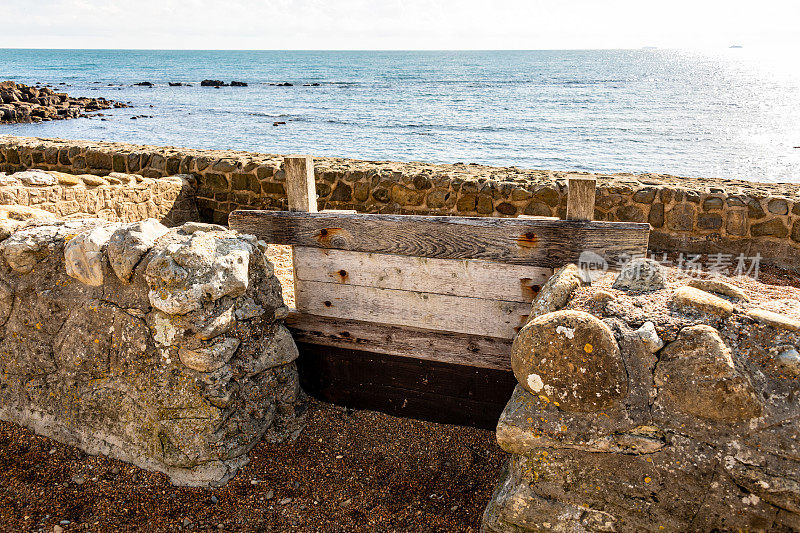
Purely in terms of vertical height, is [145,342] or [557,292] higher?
[557,292]

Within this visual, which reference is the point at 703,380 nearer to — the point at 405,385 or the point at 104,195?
the point at 405,385

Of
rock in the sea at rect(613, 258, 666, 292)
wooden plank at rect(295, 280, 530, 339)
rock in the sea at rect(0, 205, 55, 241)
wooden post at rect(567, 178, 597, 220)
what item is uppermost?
wooden post at rect(567, 178, 597, 220)

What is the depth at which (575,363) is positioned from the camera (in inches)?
98.1

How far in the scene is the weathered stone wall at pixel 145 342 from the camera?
11.0 ft

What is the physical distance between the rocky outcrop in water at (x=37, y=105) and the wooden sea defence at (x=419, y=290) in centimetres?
3651

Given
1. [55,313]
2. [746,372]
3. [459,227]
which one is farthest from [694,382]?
[55,313]

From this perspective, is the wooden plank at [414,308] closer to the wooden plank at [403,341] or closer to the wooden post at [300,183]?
the wooden plank at [403,341]

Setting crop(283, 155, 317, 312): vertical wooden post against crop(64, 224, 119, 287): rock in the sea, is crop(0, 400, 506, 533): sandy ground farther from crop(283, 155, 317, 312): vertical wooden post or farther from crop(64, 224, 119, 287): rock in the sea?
crop(283, 155, 317, 312): vertical wooden post

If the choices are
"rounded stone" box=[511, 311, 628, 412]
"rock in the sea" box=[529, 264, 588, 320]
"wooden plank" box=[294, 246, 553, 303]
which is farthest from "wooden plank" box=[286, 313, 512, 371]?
"rounded stone" box=[511, 311, 628, 412]

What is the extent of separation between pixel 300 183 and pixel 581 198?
74.8 inches

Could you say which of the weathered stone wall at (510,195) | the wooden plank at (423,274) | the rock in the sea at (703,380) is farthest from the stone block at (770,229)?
the rock in the sea at (703,380)

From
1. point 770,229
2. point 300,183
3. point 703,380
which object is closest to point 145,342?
point 300,183

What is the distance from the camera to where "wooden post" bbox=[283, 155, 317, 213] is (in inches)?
153

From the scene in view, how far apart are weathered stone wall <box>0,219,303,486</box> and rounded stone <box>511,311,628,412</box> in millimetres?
1904
